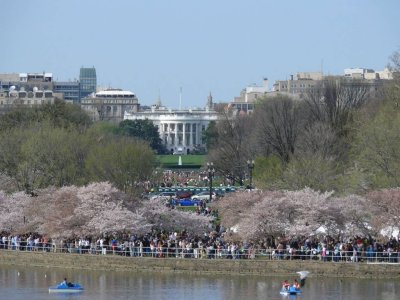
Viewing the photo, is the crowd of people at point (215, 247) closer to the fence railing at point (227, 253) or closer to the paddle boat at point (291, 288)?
the fence railing at point (227, 253)

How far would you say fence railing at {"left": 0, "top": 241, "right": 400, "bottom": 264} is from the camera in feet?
266

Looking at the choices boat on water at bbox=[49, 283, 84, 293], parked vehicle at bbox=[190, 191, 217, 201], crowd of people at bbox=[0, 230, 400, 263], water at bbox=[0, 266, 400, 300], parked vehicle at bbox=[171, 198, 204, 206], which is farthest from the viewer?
parked vehicle at bbox=[190, 191, 217, 201]

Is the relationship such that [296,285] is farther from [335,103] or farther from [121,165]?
[335,103]

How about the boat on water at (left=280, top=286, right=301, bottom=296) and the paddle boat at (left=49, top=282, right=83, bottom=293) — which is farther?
the paddle boat at (left=49, top=282, right=83, bottom=293)

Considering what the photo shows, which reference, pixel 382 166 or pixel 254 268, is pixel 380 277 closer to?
pixel 254 268

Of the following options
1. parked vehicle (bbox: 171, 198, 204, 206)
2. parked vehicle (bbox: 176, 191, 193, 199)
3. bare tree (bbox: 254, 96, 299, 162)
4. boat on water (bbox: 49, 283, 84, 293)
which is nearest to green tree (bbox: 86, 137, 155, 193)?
parked vehicle (bbox: 171, 198, 204, 206)

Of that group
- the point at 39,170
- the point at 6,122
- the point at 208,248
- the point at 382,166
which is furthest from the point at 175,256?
the point at 6,122

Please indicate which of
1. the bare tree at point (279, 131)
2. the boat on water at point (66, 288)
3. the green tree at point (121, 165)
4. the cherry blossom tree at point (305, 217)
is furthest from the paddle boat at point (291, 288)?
the bare tree at point (279, 131)

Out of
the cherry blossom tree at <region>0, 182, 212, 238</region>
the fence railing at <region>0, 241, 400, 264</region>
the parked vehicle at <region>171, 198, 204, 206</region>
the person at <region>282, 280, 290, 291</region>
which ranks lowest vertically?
the person at <region>282, 280, 290, 291</region>

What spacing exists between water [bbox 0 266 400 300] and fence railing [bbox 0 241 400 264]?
2.01 m

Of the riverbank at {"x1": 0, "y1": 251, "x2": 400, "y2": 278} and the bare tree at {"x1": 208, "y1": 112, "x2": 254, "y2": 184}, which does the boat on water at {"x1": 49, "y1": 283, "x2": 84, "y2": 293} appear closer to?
the riverbank at {"x1": 0, "y1": 251, "x2": 400, "y2": 278}

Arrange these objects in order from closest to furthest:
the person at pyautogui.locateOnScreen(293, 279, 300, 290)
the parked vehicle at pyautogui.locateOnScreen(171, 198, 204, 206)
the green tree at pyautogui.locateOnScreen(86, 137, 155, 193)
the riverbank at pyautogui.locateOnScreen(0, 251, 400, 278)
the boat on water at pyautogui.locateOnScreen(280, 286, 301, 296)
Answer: the boat on water at pyautogui.locateOnScreen(280, 286, 301, 296), the person at pyautogui.locateOnScreen(293, 279, 300, 290), the riverbank at pyautogui.locateOnScreen(0, 251, 400, 278), the green tree at pyautogui.locateOnScreen(86, 137, 155, 193), the parked vehicle at pyautogui.locateOnScreen(171, 198, 204, 206)

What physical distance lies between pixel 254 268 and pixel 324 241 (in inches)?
199

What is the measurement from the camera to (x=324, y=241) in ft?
280
